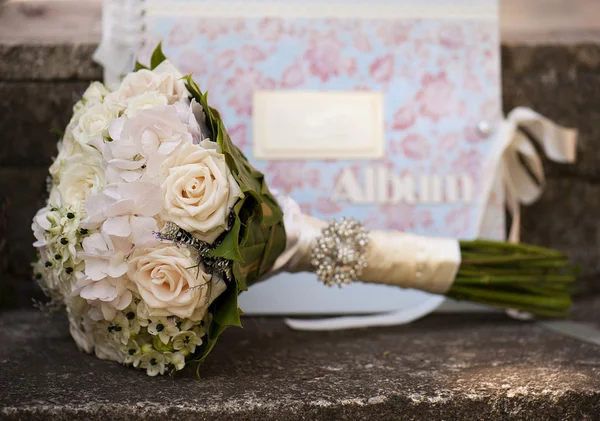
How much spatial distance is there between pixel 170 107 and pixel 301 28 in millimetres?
520

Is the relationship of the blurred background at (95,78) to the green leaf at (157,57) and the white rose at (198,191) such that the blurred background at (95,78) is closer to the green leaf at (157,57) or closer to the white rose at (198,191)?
the green leaf at (157,57)

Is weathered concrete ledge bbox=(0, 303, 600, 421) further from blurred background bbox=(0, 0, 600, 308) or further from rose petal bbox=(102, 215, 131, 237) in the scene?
blurred background bbox=(0, 0, 600, 308)

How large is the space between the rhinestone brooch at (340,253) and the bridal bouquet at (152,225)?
13 cm

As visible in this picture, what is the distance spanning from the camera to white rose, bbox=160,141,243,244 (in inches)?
24.8

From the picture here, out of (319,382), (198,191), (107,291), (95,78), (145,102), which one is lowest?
(319,382)

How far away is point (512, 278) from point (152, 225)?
64 cm

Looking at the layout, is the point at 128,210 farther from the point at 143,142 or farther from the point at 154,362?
the point at 154,362

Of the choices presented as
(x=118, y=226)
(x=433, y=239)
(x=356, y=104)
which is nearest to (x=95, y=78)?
(x=356, y=104)

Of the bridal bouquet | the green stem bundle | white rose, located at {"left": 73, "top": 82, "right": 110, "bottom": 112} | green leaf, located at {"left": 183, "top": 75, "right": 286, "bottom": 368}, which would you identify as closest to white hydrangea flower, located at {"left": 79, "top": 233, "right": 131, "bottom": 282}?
the bridal bouquet

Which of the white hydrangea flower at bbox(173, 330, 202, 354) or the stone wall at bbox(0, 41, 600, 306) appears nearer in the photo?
the white hydrangea flower at bbox(173, 330, 202, 354)

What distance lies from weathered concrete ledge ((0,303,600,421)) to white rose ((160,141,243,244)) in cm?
18

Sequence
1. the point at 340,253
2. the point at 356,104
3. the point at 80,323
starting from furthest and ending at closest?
the point at 356,104 < the point at 340,253 < the point at 80,323

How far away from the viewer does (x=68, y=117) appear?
113 cm

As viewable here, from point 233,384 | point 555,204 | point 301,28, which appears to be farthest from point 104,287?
point 555,204
